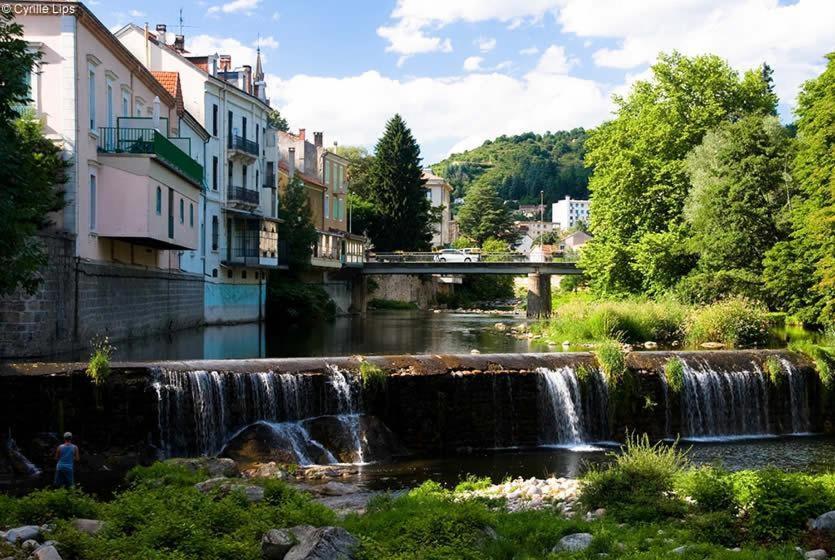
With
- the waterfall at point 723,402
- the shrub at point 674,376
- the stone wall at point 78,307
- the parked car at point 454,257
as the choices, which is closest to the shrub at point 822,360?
the waterfall at point 723,402

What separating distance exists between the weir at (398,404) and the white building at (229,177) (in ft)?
72.9

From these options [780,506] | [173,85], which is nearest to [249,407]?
[780,506]

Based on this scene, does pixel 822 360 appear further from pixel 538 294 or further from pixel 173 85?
pixel 538 294

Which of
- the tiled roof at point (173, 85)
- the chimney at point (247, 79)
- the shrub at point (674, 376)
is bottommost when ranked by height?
the shrub at point (674, 376)

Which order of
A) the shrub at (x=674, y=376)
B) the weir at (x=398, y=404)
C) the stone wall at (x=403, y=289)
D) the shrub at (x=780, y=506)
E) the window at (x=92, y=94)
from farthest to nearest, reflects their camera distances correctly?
the stone wall at (x=403, y=289), the window at (x=92, y=94), the shrub at (x=674, y=376), the weir at (x=398, y=404), the shrub at (x=780, y=506)

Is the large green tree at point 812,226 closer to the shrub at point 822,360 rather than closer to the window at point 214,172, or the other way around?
the shrub at point 822,360

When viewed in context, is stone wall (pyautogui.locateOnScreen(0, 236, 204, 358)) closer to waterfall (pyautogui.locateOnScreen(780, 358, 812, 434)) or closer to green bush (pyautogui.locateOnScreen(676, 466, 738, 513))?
green bush (pyautogui.locateOnScreen(676, 466, 738, 513))

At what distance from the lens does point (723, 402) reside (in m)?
20.9

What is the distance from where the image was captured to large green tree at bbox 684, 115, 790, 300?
39938mm

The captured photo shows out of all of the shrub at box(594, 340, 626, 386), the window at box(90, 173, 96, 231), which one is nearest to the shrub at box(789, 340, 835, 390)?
the shrub at box(594, 340, 626, 386)

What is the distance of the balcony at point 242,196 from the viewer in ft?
152

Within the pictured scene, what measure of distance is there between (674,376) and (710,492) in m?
10.1

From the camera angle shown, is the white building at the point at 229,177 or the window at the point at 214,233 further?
the window at the point at 214,233

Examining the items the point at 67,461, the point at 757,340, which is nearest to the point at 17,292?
the point at 67,461
